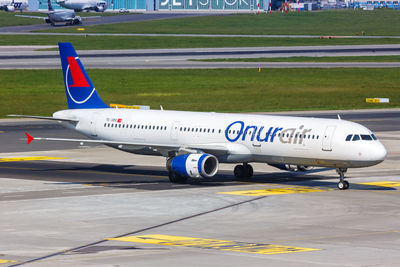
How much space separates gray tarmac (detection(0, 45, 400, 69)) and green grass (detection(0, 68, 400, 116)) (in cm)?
728

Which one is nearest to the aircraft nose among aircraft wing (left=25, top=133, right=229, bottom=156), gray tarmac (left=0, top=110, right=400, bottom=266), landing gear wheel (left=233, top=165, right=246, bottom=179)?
gray tarmac (left=0, top=110, right=400, bottom=266)

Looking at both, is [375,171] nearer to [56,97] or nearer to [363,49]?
[56,97]

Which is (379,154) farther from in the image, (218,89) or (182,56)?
(182,56)

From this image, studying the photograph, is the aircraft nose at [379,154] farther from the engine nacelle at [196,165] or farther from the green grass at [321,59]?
the green grass at [321,59]

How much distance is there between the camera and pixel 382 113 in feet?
321

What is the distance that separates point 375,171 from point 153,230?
25512 mm

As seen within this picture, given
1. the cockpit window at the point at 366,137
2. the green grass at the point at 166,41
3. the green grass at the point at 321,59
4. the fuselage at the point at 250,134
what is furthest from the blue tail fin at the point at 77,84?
the green grass at the point at 166,41

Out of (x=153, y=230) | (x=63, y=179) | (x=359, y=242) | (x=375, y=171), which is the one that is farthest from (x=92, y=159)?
(x=359, y=242)

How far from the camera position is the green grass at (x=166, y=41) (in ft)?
593

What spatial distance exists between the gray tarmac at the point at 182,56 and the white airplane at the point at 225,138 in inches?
3173

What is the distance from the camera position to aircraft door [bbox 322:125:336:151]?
157 feet

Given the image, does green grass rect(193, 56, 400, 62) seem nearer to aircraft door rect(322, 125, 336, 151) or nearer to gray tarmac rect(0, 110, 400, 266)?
gray tarmac rect(0, 110, 400, 266)

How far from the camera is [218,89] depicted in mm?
114312

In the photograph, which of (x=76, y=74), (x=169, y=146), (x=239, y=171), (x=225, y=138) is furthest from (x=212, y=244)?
(x=76, y=74)
